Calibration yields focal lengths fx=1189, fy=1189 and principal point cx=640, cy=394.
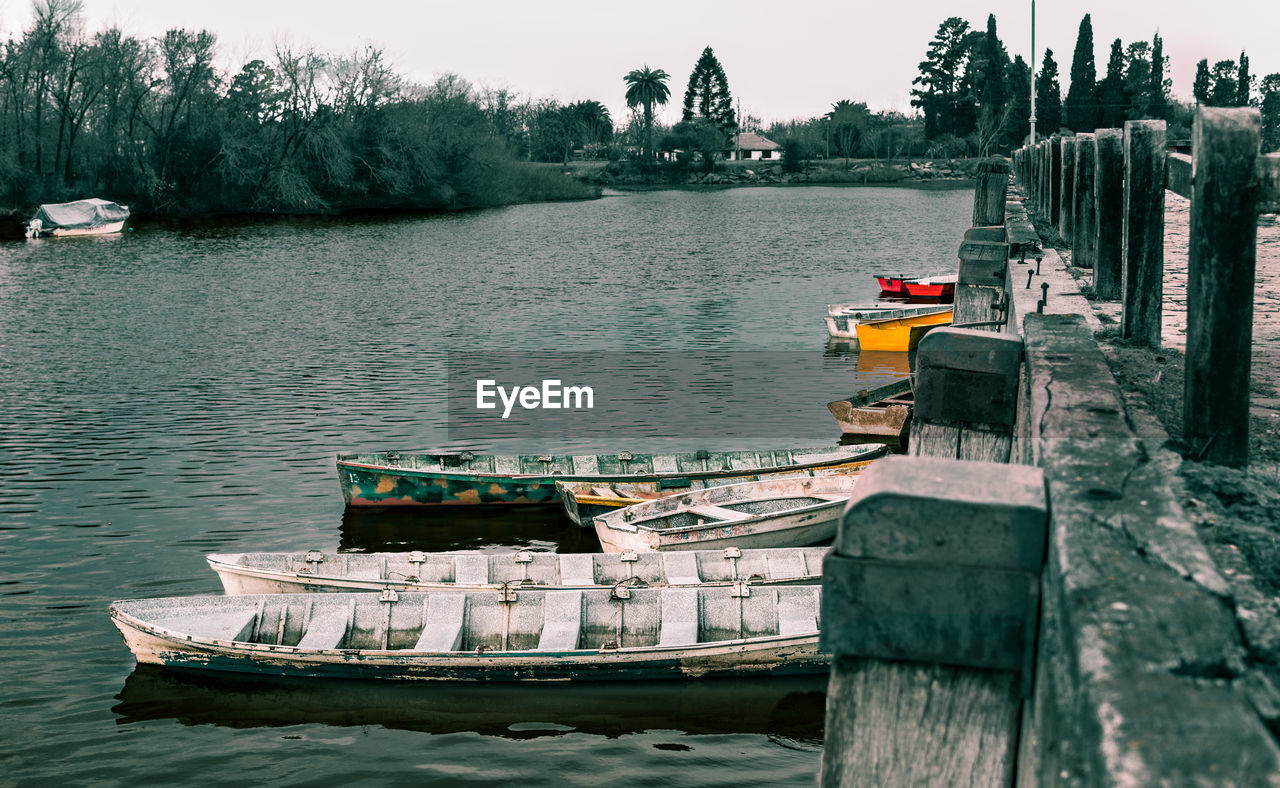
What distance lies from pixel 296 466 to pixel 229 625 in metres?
6.62

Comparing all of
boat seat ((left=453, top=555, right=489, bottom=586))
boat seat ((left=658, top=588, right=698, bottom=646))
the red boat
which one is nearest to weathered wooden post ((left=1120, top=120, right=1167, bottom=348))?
boat seat ((left=658, top=588, right=698, bottom=646))

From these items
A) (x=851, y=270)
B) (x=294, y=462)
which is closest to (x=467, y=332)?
(x=294, y=462)

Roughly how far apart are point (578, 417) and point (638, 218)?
54349 millimetres

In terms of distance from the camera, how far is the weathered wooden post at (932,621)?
2.49 metres

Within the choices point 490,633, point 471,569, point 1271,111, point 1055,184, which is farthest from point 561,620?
point 1271,111

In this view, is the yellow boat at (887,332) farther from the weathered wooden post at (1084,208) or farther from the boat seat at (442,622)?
the boat seat at (442,622)

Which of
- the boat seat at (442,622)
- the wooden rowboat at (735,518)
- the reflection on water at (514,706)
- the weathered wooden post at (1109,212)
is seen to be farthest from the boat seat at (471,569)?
the weathered wooden post at (1109,212)

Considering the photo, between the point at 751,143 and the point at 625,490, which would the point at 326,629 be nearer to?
the point at 625,490

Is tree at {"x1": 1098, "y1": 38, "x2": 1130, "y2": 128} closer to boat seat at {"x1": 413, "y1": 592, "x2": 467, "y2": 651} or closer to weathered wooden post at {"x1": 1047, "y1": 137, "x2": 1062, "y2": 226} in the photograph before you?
weathered wooden post at {"x1": 1047, "y1": 137, "x2": 1062, "y2": 226}

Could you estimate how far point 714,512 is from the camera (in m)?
12.7

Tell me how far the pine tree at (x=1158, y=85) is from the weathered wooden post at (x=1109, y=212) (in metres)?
97.2

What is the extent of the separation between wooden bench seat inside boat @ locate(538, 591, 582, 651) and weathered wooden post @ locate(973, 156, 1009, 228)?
30.4ft

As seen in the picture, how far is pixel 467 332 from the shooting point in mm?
27641

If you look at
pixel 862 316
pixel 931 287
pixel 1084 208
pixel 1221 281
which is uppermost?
pixel 1084 208
